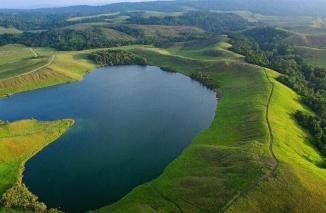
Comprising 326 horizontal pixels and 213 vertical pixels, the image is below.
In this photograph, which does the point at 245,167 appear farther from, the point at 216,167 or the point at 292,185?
the point at 292,185

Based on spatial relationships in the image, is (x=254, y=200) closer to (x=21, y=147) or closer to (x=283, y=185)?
(x=283, y=185)

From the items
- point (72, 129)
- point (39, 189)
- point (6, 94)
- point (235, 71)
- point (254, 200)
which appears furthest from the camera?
point (235, 71)

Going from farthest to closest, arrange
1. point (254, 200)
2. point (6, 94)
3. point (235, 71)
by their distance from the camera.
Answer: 1. point (235, 71)
2. point (6, 94)
3. point (254, 200)

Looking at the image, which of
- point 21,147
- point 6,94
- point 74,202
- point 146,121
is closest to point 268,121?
point 146,121

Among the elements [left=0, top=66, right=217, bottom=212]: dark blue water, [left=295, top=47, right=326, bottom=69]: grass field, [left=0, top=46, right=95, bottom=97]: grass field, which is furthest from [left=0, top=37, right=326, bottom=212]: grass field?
[left=295, top=47, right=326, bottom=69]: grass field

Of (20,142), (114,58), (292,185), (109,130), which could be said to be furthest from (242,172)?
(114,58)

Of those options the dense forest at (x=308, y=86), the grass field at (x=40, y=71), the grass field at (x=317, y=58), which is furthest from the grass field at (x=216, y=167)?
the grass field at (x=317, y=58)

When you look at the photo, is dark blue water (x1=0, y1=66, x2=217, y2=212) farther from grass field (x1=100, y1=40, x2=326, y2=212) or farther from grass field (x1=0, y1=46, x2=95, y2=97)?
grass field (x1=0, y1=46, x2=95, y2=97)
